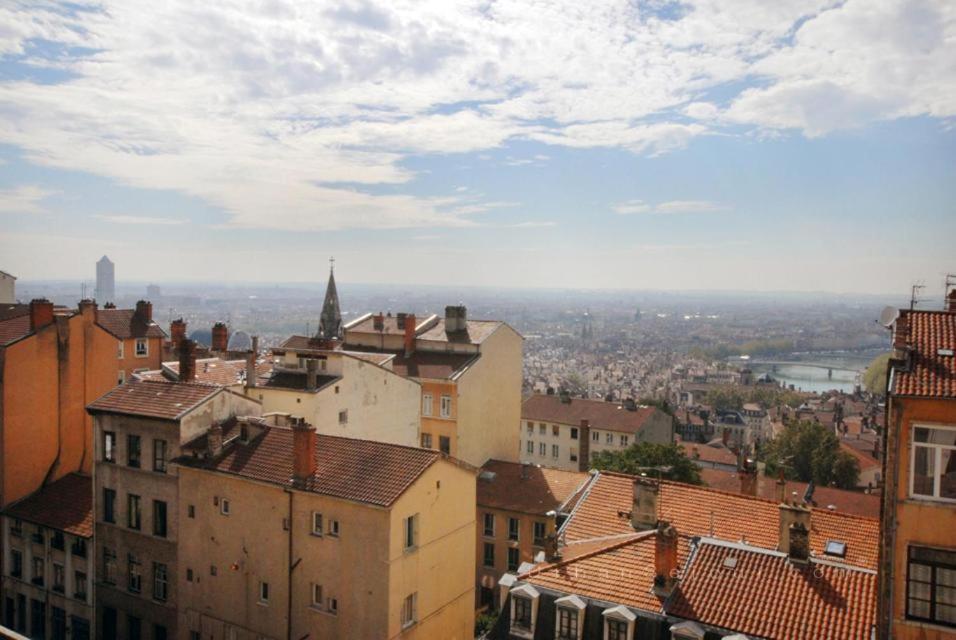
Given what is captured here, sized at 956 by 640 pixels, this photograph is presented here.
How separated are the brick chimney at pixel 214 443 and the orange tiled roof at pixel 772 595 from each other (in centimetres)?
1633

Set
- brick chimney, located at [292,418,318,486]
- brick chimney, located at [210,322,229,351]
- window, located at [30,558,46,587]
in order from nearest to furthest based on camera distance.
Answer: brick chimney, located at [292,418,318,486] → window, located at [30,558,46,587] → brick chimney, located at [210,322,229,351]

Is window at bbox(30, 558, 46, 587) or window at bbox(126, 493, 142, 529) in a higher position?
window at bbox(126, 493, 142, 529)

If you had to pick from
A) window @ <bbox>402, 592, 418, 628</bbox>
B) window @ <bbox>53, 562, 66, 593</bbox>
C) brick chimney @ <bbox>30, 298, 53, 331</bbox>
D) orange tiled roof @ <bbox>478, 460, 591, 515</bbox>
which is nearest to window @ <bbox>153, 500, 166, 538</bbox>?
window @ <bbox>53, 562, 66, 593</bbox>

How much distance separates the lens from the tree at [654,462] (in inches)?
1877

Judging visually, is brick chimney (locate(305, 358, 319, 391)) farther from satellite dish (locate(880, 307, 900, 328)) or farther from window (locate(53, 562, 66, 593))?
satellite dish (locate(880, 307, 900, 328))

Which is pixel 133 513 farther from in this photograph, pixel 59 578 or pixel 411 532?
pixel 411 532

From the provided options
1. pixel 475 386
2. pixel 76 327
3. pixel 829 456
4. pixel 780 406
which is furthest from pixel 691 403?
pixel 76 327

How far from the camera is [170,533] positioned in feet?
91.4

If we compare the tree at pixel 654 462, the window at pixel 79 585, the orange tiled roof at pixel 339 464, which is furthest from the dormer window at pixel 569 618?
the tree at pixel 654 462

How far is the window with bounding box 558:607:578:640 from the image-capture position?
20.2 m

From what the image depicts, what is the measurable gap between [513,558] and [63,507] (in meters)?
20.8

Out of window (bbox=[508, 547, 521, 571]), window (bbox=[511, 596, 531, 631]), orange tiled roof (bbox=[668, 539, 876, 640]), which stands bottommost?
window (bbox=[508, 547, 521, 571])

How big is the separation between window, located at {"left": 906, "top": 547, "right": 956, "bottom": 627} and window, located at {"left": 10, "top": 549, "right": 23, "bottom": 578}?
112 ft

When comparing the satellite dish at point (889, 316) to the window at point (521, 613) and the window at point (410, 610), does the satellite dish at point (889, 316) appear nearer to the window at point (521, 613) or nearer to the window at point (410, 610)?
the window at point (521, 613)
